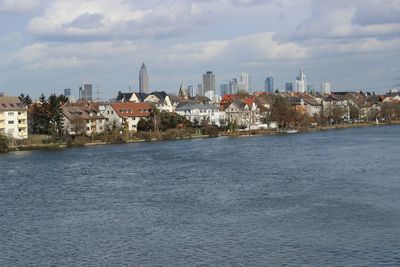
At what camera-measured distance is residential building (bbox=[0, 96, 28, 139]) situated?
1825 inches

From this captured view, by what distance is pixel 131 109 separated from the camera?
5541 centimetres

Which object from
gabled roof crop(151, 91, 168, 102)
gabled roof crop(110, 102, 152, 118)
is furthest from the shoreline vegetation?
gabled roof crop(151, 91, 168, 102)

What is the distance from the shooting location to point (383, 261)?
403 inches

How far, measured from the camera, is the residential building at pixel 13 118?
152ft

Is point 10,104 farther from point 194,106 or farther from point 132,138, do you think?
point 194,106

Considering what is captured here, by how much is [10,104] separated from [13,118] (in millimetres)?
1224

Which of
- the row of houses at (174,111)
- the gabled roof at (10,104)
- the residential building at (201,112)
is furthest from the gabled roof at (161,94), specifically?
the gabled roof at (10,104)

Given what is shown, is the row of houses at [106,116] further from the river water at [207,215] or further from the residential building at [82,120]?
the river water at [207,215]

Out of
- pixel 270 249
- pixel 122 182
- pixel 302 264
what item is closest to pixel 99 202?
pixel 122 182

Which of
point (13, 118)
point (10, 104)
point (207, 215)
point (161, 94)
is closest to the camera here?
point (207, 215)

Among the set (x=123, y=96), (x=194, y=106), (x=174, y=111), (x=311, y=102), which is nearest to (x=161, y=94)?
(x=174, y=111)

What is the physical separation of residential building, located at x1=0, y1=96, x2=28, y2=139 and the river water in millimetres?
20450

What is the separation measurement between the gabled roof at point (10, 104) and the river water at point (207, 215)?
2111 centimetres

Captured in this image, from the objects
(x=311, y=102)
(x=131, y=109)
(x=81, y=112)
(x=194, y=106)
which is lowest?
(x=81, y=112)
